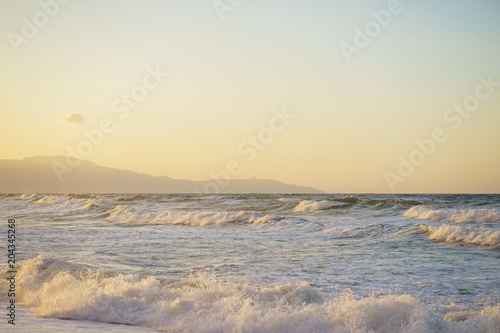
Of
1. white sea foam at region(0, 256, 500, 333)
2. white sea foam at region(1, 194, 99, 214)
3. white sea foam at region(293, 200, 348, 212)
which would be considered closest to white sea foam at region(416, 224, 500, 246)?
white sea foam at region(0, 256, 500, 333)

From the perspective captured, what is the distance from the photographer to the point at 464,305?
7.98 metres

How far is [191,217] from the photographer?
30.7 m

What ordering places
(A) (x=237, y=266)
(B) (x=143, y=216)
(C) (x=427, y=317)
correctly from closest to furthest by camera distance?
(C) (x=427, y=317) → (A) (x=237, y=266) → (B) (x=143, y=216)

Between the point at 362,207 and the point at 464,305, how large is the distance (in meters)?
27.1

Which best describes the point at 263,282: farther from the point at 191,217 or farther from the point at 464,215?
the point at 191,217

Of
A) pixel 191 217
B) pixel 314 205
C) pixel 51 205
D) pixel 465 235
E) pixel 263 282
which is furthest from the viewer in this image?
pixel 51 205

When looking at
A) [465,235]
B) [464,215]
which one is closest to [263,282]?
[465,235]

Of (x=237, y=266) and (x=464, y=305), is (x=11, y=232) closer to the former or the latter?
(x=237, y=266)

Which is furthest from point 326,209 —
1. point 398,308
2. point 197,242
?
point 398,308

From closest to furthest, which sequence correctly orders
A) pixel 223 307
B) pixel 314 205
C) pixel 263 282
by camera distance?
pixel 223 307, pixel 263 282, pixel 314 205

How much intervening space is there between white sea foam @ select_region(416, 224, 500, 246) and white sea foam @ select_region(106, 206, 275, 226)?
11183 mm

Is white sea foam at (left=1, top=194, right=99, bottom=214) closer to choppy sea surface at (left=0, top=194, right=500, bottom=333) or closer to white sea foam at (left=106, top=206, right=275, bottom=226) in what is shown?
white sea foam at (left=106, top=206, right=275, bottom=226)

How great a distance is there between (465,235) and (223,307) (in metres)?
12.4

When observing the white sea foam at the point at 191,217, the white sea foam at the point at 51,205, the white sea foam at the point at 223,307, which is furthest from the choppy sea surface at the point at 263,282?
the white sea foam at the point at 51,205
